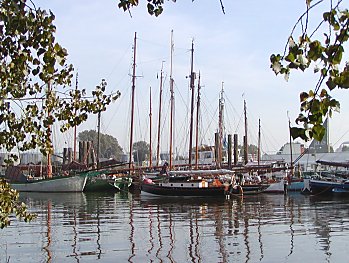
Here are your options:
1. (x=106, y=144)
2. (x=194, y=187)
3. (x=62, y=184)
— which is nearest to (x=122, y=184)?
(x=62, y=184)

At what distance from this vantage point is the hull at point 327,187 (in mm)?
46094

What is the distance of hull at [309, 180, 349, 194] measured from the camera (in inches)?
1815

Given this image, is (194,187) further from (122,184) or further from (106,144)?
(106,144)

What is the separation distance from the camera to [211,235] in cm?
1980

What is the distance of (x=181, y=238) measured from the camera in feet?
62.8

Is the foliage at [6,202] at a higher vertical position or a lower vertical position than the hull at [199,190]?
higher

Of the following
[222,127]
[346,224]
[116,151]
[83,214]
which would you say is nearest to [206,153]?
[222,127]

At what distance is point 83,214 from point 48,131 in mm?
23322

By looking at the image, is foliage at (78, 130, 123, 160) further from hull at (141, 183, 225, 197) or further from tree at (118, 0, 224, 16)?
tree at (118, 0, 224, 16)

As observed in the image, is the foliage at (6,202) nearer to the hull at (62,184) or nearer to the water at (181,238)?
the water at (181,238)

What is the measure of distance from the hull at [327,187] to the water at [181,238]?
17.7 metres

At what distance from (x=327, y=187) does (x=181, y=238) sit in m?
32.0

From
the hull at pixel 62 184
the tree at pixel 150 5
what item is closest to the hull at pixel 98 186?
the hull at pixel 62 184

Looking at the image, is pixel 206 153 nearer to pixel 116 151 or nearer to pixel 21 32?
pixel 21 32
